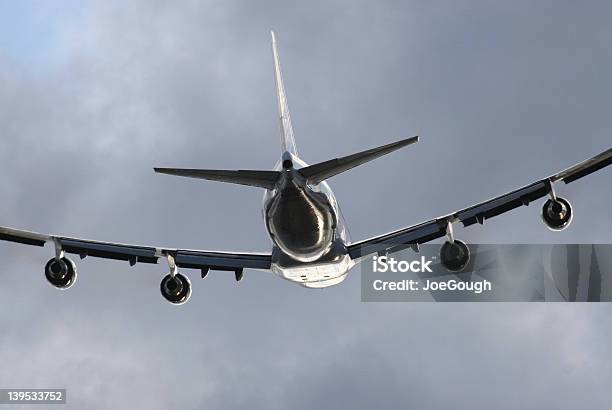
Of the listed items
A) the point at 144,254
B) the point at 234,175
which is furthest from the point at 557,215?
the point at 144,254

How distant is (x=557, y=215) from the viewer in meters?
44.7

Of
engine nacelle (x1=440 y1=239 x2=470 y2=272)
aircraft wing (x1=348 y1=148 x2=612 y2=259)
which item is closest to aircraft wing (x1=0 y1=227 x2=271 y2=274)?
aircraft wing (x1=348 y1=148 x2=612 y2=259)

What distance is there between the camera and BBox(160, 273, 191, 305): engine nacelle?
49438mm

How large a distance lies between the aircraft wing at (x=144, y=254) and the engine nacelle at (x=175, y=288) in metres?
0.86

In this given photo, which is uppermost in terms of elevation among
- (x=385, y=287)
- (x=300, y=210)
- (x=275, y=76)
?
(x=275, y=76)

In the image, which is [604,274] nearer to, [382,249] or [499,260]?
[499,260]

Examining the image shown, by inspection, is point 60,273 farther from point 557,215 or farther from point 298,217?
point 557,215

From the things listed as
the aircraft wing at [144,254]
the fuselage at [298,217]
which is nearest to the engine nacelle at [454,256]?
the fuselage at [298,217]

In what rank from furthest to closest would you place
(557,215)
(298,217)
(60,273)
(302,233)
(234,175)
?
(60,273), (557,215), (302,233), (298,217), (234,175)

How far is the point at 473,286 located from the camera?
198 feet

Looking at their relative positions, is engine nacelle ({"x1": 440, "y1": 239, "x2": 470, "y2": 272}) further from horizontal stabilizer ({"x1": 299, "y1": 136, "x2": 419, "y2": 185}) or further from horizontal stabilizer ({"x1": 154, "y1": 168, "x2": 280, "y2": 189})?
horizontal stabilizer ({"x1": 154, "y1": 168, "x2": 280, "y2": 189})

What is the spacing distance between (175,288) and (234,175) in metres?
11.8

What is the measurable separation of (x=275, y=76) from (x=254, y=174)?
1424cm

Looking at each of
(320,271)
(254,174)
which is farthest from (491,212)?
(254,174)
